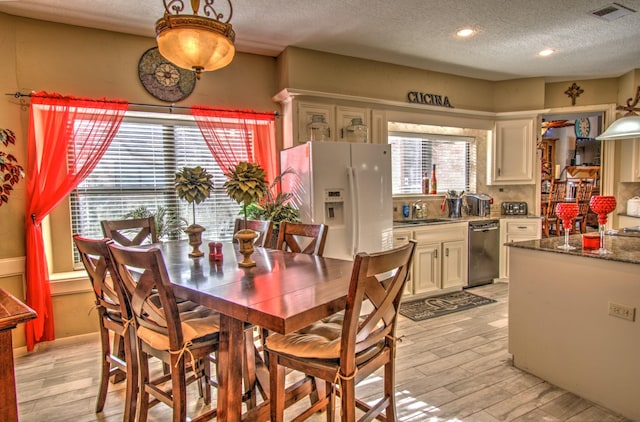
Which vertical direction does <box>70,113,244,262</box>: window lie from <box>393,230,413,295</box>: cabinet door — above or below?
above

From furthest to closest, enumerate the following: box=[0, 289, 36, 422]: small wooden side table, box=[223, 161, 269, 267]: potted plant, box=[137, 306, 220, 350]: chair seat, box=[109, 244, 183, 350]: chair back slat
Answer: box=[223, 161, 269, 267]: potted plant, box=[137, 306, 220, 350]: chair seat, box=[109, 244, 183, 350]: chair back slat, box=[0, 289, 36, 422]: small wooden side table

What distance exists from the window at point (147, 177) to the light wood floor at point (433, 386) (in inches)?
47.2

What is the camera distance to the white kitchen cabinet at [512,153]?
510 centimetres

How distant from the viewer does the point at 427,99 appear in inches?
186

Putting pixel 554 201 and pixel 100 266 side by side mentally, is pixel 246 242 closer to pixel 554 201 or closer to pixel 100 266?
pixel 100 266

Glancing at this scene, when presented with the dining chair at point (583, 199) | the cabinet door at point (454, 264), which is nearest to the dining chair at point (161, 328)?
the cabinet door at point (454, 264)

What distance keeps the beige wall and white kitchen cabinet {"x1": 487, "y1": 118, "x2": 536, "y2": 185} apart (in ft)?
3.97

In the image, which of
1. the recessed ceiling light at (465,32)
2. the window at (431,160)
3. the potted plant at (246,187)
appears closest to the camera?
the potted plant at (246,187)

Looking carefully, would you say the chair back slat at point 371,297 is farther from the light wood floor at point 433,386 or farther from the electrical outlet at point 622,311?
the electrical outlet at point 622,311

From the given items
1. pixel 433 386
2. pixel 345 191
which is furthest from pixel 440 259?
pixel 433 386

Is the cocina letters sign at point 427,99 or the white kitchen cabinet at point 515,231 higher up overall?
the cocina letters sign at point 427,99

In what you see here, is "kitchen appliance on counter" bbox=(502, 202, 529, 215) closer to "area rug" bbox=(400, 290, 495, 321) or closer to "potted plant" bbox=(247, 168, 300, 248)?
"area rug" bbox=(400, 290, 495, 321)

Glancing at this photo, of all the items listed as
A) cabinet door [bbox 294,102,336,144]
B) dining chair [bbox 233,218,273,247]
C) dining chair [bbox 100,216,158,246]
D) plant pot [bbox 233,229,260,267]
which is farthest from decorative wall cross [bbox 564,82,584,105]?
dining chair [bbox 100,216,158,246]

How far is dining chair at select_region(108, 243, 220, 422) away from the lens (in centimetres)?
153
